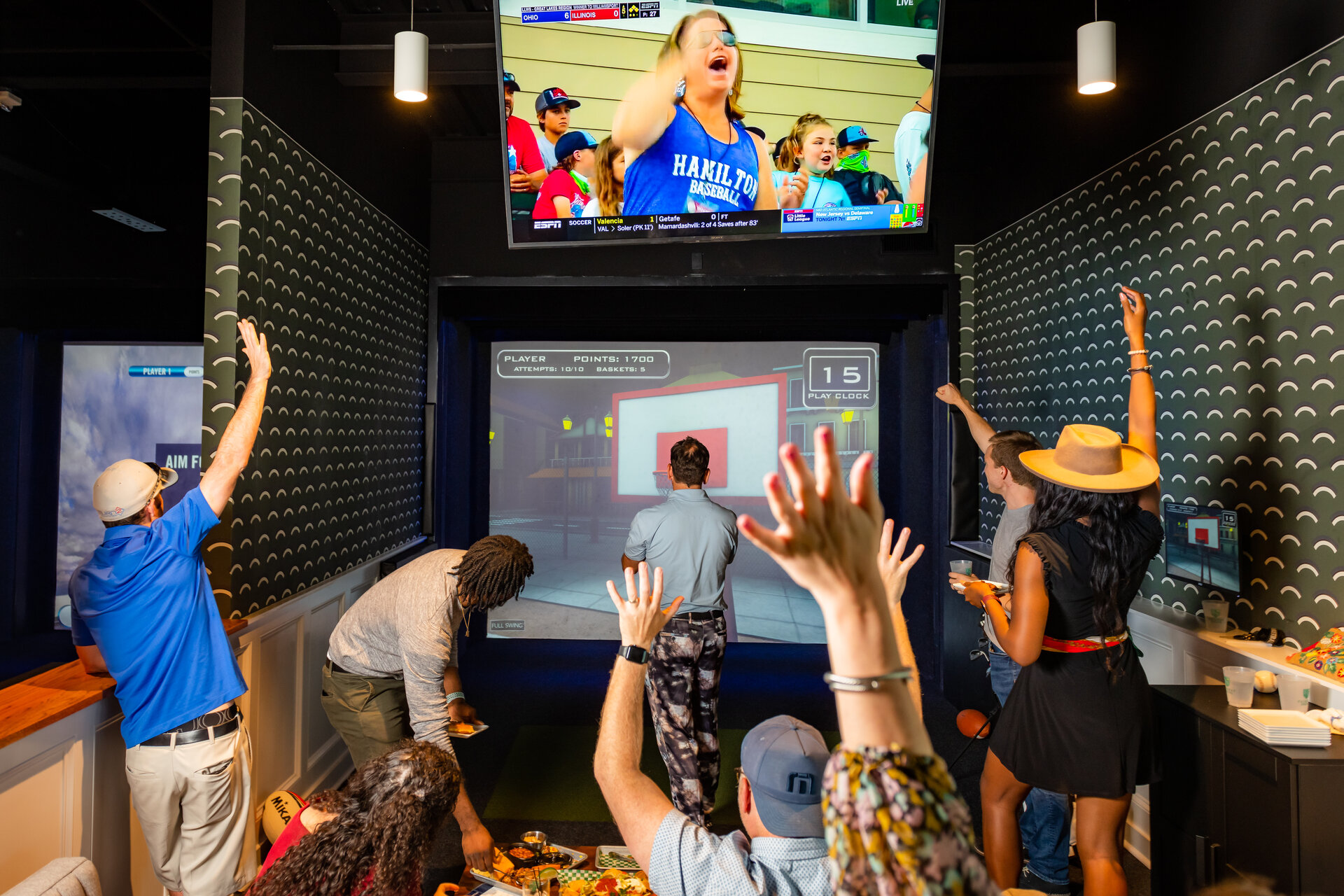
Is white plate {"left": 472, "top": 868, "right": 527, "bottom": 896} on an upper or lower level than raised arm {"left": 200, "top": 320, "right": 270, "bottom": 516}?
lower

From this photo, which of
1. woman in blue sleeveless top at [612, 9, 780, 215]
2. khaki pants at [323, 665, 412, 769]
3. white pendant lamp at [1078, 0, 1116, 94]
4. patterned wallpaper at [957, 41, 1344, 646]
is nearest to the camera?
patterned wallpaper at [957, 41, 1344, 646]

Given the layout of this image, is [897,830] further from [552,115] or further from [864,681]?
[552,115]

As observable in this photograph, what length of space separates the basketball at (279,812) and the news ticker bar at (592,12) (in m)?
3.03

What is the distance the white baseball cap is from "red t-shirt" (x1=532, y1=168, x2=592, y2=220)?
2.09m

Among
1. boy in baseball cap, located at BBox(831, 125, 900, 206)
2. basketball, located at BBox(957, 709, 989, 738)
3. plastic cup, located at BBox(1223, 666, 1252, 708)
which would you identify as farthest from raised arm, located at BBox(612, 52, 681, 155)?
basketball, located at BBox(957, 709, 989, 738)

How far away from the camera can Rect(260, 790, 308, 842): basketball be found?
83.4 inches

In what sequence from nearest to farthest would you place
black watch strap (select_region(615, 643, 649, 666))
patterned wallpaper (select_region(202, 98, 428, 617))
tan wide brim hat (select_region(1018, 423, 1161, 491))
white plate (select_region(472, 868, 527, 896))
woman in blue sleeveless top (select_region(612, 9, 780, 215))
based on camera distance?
black watch strap (select_region(615, 643, 649, 666)) < white plate (select_region(472, 868, 527, 896)) < tan wide brim hat (select_region(1018, 423, 1161, 491)) < patterned wallpaper (select_region(202, 98, 428, 617)) < woman in blue sleeveless top (select_region(612, 9, 780, 215))

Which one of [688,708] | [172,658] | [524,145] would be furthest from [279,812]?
[524,145]

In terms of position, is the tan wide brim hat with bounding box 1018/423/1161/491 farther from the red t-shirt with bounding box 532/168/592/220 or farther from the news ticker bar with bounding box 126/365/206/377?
the news ticker bar with bounding box 126/365/206/377

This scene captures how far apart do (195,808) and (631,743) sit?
1512mm

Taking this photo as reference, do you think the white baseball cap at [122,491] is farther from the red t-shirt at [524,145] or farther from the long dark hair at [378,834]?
the red t-shirt at [524,145]

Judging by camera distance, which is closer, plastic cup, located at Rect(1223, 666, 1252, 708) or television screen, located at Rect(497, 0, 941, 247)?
plastic cup, located at Rect(1223, 666, 1252, 708)

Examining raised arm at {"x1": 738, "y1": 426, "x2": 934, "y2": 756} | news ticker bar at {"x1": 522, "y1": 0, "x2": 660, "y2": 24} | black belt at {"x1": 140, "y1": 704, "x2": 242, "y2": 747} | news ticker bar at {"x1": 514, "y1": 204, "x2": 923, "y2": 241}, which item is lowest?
black belt at {"x1": 140, "y1": 704, "x2": 242, "y2": 747}

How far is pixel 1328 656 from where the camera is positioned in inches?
83.0
